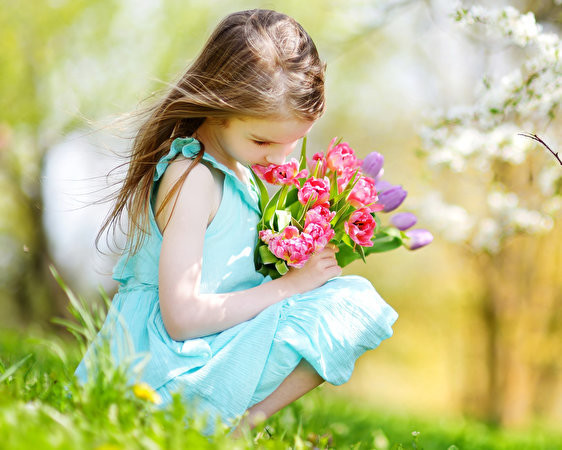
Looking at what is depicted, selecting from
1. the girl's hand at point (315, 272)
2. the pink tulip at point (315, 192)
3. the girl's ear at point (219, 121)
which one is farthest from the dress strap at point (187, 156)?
the girl's hand at point (315, 272)

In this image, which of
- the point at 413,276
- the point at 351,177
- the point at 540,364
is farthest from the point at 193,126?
the point at 413,276

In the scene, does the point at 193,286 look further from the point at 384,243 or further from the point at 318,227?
the point at 384,243

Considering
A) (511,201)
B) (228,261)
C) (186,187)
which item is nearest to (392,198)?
(228,261)

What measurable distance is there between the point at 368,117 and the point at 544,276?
12.9 ft

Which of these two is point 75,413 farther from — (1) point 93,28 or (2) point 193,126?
(1) point 93,28

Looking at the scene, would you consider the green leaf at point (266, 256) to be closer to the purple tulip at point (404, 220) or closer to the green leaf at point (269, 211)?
the green leaf at point (269, 211)

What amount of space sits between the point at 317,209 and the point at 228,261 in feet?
1.01

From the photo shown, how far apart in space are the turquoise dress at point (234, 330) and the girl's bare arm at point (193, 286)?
0.12 ft

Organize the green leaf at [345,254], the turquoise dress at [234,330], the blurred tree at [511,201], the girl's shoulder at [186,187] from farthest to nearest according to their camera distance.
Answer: the blurred tree at [511,201] < the green leaf at [345,254] < the girl's shoulder at [186,187] < the turquoise dress at [234,330]

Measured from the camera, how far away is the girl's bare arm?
1661 mm

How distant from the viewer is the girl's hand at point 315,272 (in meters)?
1.86

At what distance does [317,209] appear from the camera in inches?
71.3

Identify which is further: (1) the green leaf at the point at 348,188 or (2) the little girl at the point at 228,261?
(1) the green leaf at the point at 348,188

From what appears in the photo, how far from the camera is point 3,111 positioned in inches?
281
